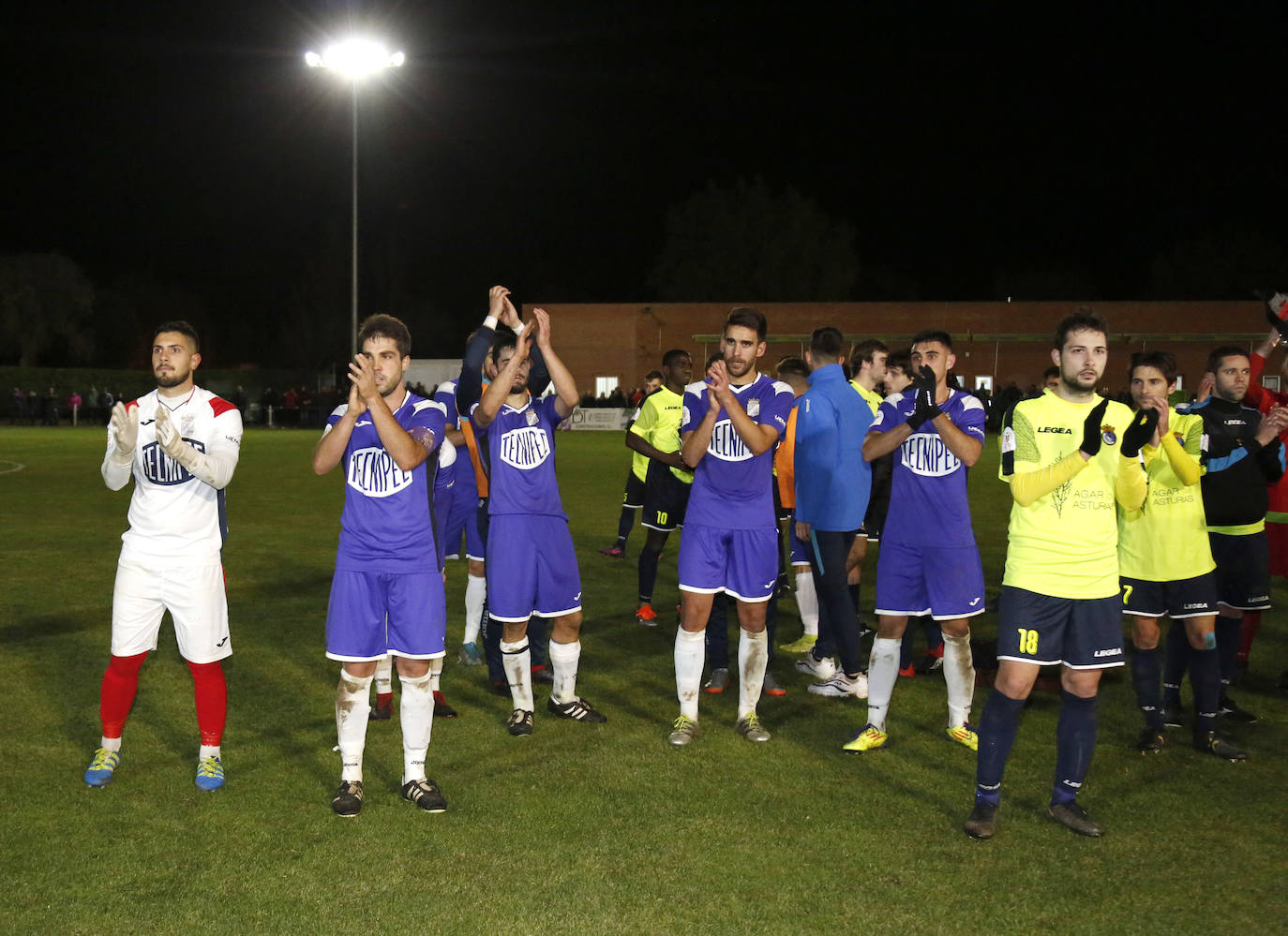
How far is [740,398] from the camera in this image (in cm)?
605

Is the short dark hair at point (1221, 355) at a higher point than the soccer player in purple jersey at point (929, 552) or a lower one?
higher

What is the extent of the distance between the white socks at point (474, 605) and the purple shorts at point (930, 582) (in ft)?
10.3

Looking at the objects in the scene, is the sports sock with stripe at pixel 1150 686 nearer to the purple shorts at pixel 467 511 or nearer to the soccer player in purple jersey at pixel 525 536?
the soccer player in purple jersey at pixel 525 536

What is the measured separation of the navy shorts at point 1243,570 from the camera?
6484 millimetres

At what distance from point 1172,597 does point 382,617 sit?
4289 millimetres

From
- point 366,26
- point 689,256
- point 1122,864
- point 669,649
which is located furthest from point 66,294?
point 1122,864

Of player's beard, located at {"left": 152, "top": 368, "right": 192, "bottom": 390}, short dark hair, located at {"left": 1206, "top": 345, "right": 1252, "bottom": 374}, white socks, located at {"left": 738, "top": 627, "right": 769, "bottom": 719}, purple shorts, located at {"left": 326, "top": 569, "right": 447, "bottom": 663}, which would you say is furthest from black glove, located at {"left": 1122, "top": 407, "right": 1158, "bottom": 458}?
player's beard, located at {"left": 152, "top": 368, "right": 192, "bottom": 390}

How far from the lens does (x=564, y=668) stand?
6516mm

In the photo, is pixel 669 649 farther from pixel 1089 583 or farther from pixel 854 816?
pixel 1089 583

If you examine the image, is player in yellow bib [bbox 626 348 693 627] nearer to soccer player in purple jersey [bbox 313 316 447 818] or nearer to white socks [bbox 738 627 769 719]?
white socks [bbox 738 627 769 719]

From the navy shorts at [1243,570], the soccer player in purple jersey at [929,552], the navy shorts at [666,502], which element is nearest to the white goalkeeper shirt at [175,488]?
the soccer player in purple jersey at [929,552]

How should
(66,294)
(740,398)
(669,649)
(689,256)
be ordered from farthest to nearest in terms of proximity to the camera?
(689,256)
(66,294)
(669,649)
(740,398)

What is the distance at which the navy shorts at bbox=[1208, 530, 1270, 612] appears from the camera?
6.48 metres

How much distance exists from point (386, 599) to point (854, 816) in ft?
7.84
